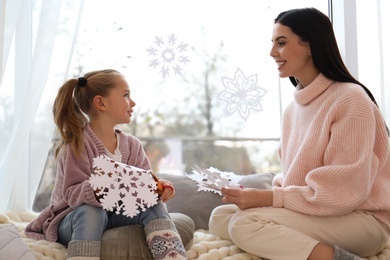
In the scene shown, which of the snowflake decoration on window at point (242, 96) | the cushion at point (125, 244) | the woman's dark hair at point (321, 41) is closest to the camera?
the cushion at point (125, 244)

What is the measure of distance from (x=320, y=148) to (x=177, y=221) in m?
0.48

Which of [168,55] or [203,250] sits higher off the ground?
[168,55]

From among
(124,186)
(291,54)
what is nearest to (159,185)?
(124,186)

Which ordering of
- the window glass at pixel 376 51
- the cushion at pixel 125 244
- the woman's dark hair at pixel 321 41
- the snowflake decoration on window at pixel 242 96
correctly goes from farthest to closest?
the window glass at pixel 376 51
the snowflake decoration on window at pixel 242 96
the woman's dark hair at pixel 321 41
the cushion at pixel 125 244

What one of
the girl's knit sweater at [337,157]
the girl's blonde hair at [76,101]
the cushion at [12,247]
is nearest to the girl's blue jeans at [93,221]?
the cushion at [12,247]

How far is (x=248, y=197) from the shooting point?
5.50 ft

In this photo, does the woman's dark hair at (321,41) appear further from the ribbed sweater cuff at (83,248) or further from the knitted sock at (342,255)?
the ribbed sweater cuff at (83,248)

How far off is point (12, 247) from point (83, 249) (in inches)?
7.2

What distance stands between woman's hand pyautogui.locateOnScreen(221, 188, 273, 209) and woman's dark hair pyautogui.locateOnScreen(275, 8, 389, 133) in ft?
1.36

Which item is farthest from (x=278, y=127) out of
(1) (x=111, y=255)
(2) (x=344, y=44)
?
(1) (x=111, y=255)

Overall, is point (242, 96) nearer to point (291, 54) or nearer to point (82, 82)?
point (291, 54)

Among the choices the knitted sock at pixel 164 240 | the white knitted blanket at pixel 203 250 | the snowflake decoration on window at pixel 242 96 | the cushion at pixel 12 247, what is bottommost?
the white knitted blanket at pixel 203 250

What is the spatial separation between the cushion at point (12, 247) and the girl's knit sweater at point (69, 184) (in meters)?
0.17

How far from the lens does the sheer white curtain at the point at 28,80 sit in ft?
6.97
